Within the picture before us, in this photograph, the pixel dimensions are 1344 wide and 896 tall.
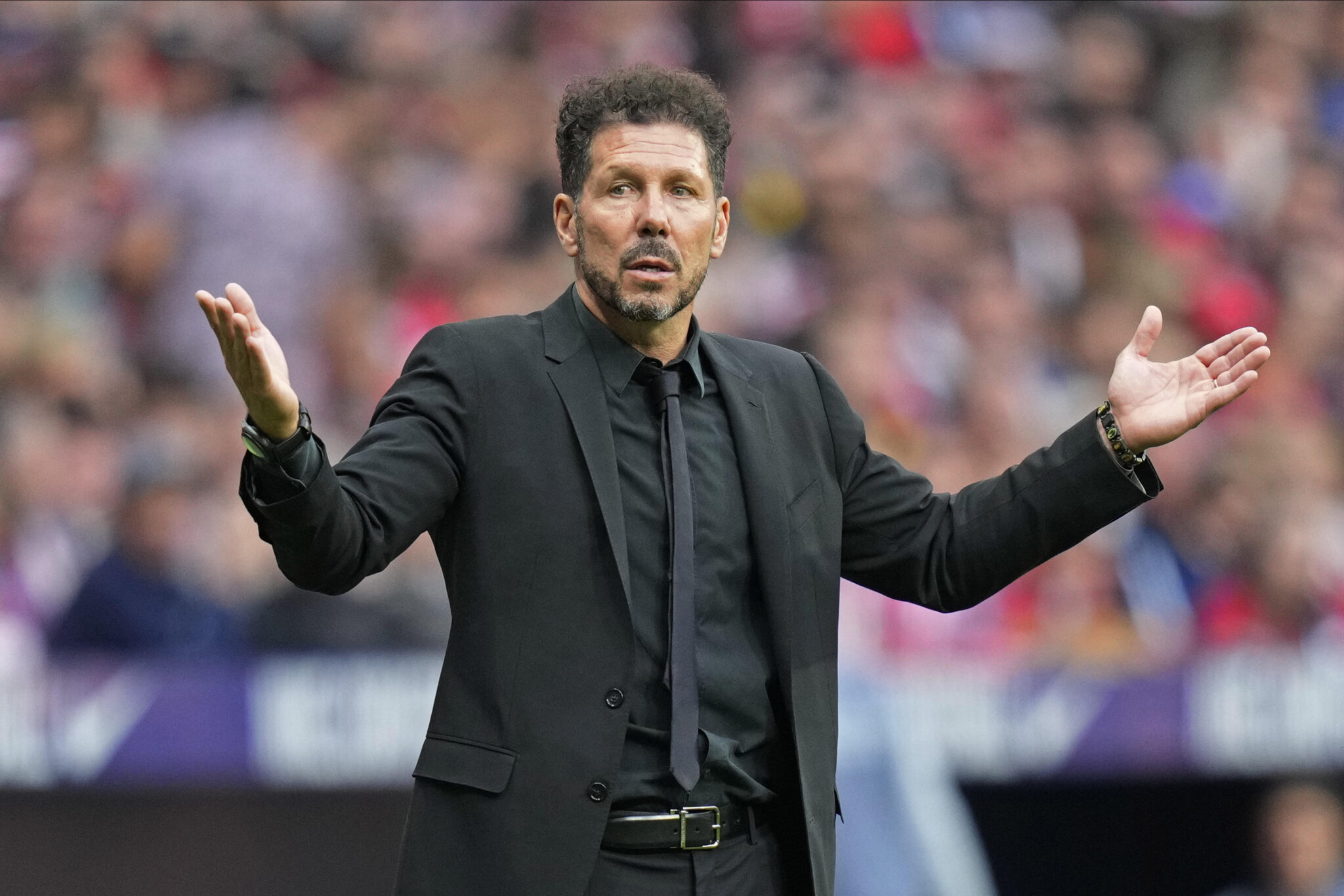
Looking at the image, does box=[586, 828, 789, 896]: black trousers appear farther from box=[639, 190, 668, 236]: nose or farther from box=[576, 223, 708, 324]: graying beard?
box=[639, 190, 668, 236]: nose

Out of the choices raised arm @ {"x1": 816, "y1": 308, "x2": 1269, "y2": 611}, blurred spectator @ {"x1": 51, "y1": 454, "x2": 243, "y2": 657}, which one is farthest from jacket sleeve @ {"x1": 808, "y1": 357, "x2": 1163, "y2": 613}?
blurred spectator @ {"x1": 51, "y1": 454, "x2": 243, "y2": 657}

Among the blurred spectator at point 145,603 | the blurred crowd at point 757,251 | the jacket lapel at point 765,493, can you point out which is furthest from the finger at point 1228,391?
the blurred spectator at point 145,603

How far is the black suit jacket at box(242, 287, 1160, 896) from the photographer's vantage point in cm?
208

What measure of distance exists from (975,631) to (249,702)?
2.51 metres

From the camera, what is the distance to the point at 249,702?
509 cm

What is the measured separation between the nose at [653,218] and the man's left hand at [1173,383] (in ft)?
2.48

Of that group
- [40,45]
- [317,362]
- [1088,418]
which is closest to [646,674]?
[1088,418]

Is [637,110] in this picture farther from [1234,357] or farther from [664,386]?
[1234,357]

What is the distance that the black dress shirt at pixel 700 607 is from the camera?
2158 mm

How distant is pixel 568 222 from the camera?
2480 millimetres

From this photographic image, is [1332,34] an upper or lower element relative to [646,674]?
upper

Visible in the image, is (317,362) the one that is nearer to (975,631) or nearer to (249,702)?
(249,702)

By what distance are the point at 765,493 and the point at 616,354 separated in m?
0.32

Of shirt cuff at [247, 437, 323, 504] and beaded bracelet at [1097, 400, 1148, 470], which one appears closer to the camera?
shirt cuff at [247, 437, 323, 504]
